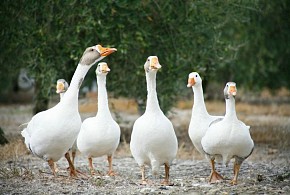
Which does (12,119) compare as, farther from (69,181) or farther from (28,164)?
(69,181)

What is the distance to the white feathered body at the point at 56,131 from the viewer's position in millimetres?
9164

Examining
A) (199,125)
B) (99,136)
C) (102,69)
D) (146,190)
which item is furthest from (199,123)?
(146,190)

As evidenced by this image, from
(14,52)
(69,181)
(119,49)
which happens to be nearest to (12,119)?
(14,52)

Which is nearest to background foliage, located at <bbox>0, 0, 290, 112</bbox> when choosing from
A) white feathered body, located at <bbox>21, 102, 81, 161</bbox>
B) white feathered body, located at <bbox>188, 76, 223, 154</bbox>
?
white feathered body, located at <bbox>188, 76, 223, 154</bbox>

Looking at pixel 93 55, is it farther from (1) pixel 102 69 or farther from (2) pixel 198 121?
(2) pixel 198 121

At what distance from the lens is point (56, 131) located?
915cm

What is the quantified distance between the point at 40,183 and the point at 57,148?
1.88ft

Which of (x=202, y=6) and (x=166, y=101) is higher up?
(x=202, y=6)

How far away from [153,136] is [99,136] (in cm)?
167

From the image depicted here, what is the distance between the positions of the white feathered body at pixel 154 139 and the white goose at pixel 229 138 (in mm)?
669

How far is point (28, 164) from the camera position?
39.1 feet

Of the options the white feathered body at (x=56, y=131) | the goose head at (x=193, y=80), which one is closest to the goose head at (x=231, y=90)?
the goose head at (x=193, y=80)

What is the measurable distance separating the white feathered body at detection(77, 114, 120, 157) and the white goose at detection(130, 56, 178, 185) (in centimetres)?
118

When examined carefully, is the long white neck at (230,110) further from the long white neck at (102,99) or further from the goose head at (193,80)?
the long white neck at (102,99)
